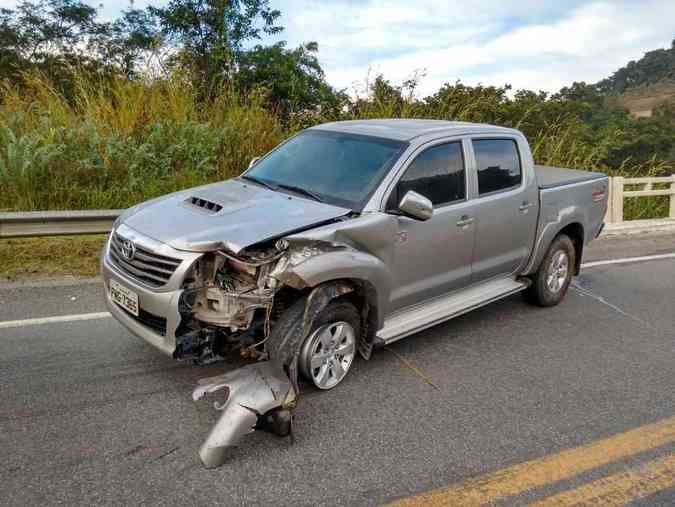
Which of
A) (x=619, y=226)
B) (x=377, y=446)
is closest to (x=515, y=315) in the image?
(x=377, y=446)

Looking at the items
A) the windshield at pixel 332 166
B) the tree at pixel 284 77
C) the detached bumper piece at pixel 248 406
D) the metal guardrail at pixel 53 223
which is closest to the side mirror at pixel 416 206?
the windshield at pixel 332 166

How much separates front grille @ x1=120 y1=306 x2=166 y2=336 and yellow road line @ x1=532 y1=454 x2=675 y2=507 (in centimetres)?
237

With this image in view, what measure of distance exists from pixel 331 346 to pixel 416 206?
1.16m

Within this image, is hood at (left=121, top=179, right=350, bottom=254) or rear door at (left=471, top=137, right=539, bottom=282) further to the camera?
rear door at (left=471, top=137, right=539, bottom=282)

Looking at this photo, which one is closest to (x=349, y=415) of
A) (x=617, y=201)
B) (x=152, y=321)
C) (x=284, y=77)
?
(x=152, y=321)

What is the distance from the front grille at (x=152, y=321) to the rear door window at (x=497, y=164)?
2891mm

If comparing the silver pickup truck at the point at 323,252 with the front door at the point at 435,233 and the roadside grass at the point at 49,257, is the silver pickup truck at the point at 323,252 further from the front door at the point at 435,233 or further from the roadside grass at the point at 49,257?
the roadside grass at the point at 49,257

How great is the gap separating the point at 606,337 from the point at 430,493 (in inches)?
123

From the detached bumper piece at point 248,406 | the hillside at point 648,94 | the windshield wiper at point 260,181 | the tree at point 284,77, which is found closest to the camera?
the detached bumper piece at point 248,406

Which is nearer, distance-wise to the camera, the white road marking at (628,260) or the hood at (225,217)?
the hood at (225,217)

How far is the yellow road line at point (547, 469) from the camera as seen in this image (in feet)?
10.1

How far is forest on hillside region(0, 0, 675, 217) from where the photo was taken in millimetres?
8242

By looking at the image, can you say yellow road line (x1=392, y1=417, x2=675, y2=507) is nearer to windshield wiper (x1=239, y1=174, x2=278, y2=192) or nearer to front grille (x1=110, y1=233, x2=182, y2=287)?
front grille (x1=110, y1=233, x2=182, y2=287)

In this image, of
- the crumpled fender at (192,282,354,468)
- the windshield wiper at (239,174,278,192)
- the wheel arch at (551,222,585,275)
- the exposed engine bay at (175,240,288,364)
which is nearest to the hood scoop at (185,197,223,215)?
the exposed engine bay at (175,240,288,364)
